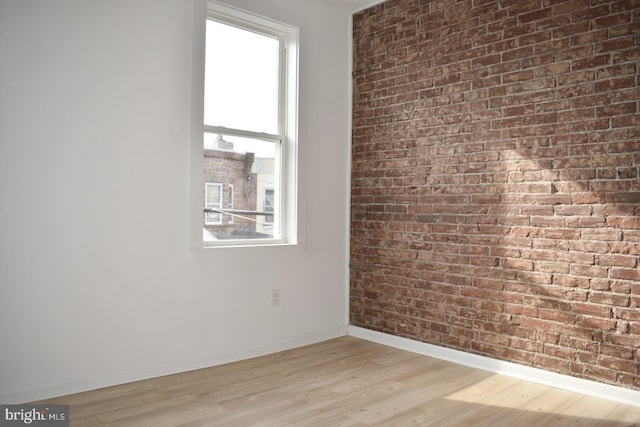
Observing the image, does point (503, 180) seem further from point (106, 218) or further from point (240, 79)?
point (106, 218)

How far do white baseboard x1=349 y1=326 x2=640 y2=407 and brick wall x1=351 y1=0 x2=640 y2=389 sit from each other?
49 mm

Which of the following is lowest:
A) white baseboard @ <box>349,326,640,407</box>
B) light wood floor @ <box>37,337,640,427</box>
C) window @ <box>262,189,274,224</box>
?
light wood floor @ <box>37,337,640,427</box>

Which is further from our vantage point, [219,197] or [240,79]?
[240,79]

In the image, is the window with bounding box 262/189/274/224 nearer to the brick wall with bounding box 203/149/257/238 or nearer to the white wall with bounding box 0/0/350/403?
the brick wall with bounding box 203/149/257/238

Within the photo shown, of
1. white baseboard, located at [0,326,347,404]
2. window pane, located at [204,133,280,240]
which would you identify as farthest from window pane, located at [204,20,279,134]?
white baseboard, located at [0,326,347,404]

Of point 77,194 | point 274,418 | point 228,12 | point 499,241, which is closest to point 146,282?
point 77,194

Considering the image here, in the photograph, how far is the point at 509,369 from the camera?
11.4ft

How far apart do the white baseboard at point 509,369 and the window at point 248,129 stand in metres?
1.12

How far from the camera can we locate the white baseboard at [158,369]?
2.87 m

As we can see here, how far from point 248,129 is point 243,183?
16.0 inches

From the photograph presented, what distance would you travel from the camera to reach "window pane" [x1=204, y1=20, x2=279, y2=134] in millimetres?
3691

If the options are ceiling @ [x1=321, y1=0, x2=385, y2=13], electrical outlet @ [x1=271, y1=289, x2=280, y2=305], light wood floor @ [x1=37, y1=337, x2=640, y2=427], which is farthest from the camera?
ceiling @ [x1=321, y1=0, x2=385, y2=13]

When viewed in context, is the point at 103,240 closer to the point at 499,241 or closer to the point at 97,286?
the point at 97,286

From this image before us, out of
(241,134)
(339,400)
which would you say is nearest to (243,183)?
(241,134)
